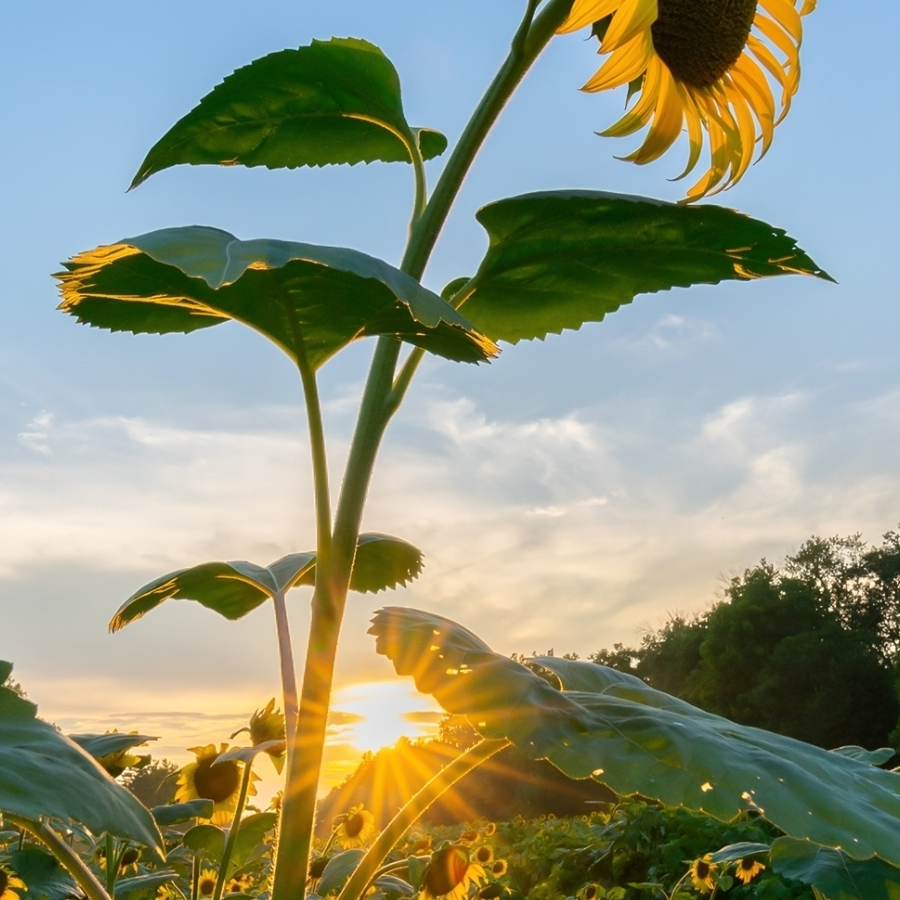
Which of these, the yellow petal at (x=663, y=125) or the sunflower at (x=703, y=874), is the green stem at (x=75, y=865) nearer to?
the yellow petal at (x=663, y=125)

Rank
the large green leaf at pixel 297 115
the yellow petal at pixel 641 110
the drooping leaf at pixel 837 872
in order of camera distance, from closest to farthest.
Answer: the large green leaf at pixel 297 115, the drooping leaf at pixel 837 872, the yellow petal at pixel 641 110

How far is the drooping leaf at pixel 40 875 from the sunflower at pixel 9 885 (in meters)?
0.03

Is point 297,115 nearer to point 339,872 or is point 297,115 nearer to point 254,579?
point 254,579

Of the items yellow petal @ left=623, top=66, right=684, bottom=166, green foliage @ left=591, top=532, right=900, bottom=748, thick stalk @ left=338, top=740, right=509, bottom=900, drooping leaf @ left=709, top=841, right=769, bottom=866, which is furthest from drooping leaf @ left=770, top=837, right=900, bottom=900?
green foliage @ left=591, top=532, right=900, bottom=748

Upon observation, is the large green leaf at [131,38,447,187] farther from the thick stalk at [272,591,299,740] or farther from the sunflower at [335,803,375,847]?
the sunflower at [335,803,375,847]

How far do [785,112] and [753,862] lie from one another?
3078mm

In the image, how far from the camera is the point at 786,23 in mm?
1707

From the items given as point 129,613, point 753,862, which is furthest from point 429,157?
point 753,862

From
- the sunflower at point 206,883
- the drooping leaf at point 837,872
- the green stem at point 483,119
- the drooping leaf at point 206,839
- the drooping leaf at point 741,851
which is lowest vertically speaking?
the sunflower at point 206,883

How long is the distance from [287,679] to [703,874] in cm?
333

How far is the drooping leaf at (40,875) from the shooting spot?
203 cm

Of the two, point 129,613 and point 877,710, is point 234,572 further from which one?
point 877,710

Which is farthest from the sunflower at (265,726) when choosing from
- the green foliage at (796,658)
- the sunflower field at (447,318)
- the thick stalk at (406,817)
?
the green foliage at (796,658)

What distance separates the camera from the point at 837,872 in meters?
→ 1.44
